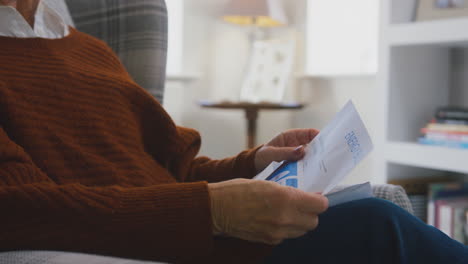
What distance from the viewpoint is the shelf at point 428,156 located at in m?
1.64

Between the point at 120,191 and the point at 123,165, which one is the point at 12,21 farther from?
the point at 120,191

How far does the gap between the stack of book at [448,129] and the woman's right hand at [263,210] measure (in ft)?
3.95

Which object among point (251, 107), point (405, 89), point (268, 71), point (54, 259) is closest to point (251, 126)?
point (251, 107)

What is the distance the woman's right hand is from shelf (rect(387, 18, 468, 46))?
47.5 inches

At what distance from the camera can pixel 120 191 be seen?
0.67m

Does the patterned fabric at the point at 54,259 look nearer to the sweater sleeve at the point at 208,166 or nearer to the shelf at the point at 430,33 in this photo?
the sweater sleeve at the point at 208,166

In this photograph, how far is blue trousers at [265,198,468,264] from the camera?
68 cm

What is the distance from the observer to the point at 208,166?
1071 mm

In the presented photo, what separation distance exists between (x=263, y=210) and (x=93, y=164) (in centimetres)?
34

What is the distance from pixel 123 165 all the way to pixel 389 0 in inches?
50.9

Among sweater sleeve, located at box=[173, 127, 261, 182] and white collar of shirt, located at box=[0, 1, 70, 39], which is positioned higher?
white collar of shirt, located at box=[0, 1, 70, 39]

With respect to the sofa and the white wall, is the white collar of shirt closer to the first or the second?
the sofa

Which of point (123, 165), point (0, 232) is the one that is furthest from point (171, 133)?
point (0, 232)

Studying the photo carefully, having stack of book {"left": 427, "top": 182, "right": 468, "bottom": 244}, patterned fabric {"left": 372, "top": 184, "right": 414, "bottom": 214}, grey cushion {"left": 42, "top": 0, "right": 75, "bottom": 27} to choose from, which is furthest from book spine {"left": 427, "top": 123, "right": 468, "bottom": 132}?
grey cushion {"left": 42, "top": 0, "right": 75, "bottom": 27}
